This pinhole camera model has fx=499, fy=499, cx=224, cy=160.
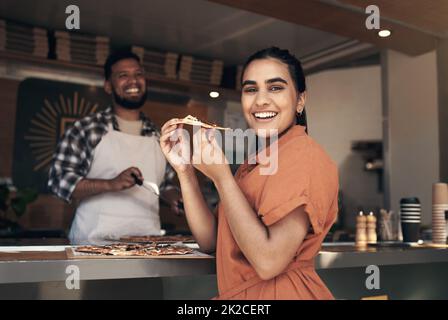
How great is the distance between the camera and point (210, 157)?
4.07ft

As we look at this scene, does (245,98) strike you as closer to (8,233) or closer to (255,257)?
(255,257)

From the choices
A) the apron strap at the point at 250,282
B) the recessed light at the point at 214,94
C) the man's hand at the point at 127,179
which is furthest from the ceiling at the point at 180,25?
the apron strap at the point at 250,282

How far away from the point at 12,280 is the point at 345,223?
19.5 ft

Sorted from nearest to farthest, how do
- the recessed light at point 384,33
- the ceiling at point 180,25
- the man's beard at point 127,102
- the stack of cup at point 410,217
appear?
the stack of cup at point 410,217 < the man's beard at point 127,102 < the recessed light at point 384,33 < the ceiling at point 180,25

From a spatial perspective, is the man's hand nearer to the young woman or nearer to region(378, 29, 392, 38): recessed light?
the young woman

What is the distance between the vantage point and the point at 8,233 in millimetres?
3631

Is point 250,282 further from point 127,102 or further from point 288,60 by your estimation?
point 127,102

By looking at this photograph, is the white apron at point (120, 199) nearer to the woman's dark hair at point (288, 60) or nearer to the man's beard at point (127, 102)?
the man's beard at point (127, 102)

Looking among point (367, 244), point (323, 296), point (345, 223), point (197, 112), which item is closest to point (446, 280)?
point (367, 244)

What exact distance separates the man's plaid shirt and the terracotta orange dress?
5.42ft

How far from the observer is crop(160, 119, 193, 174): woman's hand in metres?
1.42

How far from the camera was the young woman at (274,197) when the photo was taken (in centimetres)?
117

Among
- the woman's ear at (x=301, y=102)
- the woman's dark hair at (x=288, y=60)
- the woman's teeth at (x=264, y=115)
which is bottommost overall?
the woman's teeth at (x=264, y=115)

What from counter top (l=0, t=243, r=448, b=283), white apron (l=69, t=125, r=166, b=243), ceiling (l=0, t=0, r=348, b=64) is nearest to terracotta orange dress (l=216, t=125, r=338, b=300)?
counter top (l=0, t=243, r=448, b=283)
